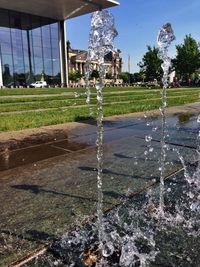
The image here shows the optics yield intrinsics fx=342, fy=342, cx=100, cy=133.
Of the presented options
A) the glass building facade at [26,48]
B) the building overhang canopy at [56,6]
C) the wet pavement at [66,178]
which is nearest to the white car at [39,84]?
the glass building facade at [26,48]

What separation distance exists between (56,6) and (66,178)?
44065mm

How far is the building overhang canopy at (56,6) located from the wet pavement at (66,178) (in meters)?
38.8

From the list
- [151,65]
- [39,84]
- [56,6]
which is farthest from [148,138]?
[151,65]

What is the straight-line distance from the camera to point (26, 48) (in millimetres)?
44531

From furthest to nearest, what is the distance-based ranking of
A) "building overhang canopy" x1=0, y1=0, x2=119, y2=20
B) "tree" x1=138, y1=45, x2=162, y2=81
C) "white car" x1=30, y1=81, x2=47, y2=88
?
1. "tree" x1=138, y1=45, x2=162, y2=81
2. "white car" x1=30, y1=81, x2=47, y2=88
3. "building overhang canopy" x1=0, y1=0, x2=119, y2=20

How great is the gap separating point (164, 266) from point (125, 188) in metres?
1.48

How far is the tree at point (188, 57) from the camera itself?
58344 millimetres

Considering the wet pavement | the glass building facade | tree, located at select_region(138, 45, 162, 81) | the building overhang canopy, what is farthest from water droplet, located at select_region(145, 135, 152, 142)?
tree, located at select_region(138, 45, 162, 81)

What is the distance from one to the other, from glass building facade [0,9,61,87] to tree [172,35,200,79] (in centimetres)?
2207

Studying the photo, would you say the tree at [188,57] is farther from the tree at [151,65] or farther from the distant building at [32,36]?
the distant building at [32,36]

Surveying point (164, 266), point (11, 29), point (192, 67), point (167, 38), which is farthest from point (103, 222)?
point (192, 67)

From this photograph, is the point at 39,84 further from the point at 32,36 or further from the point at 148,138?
Result: the point at 148,138

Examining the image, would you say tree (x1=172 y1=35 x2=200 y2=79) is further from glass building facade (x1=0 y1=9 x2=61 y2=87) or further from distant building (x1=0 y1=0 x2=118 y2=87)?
glass building facade (x1=0 y1=9 x2=61 y2=87)

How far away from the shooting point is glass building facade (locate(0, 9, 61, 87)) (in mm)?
42844
